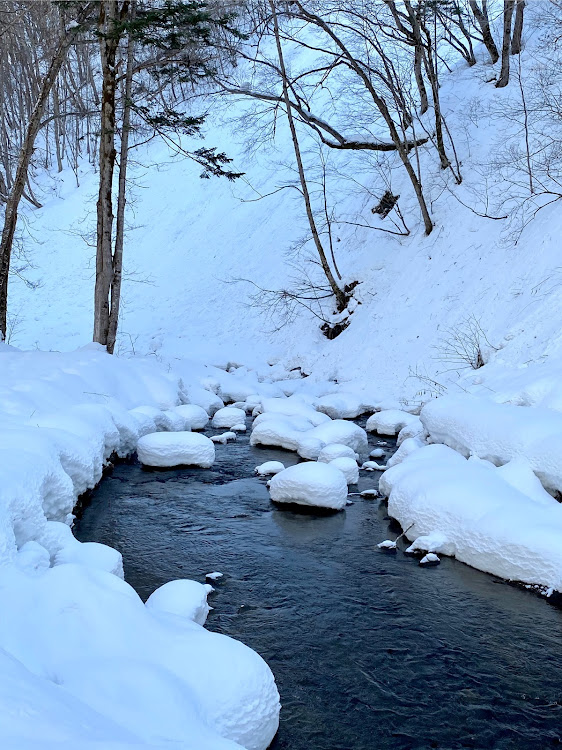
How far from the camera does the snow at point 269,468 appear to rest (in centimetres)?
797

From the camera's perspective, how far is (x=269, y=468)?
7980 millimetres

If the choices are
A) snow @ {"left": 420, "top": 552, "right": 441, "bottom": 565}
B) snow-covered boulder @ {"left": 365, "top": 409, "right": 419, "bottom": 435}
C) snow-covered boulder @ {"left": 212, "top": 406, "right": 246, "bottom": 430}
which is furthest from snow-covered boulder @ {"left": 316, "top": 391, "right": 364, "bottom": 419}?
snow @ {"left": 420, "top": 552, "right": 441, "bottom": 565}

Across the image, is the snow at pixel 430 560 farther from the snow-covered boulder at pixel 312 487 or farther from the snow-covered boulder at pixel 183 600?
the snow-covered boulder at pixel 183 600

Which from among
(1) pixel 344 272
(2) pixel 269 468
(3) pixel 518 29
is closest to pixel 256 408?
(2) pixel 269 468

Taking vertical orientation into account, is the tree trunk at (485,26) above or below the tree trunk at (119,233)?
above

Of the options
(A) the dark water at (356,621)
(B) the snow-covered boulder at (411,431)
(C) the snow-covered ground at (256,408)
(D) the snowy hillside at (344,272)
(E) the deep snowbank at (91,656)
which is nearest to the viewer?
(E) the deep snowbank at (91,656)

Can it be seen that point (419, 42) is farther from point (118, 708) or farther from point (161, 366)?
point (118, 708)

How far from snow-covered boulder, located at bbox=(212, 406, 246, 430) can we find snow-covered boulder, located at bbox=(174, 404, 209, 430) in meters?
0.30

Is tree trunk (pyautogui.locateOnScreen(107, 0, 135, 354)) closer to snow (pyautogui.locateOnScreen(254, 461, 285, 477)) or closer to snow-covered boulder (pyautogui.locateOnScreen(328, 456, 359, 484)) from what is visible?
snow (pyautogui.locateOnScreen(254, 461, 285, 477))

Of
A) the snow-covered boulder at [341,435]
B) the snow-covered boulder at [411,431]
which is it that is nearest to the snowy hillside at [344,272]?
the snow-covered boulder at [411,431]

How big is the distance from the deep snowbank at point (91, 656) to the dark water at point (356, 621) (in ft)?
1.52

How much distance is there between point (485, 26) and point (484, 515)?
15.9 metres

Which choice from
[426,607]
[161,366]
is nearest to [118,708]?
[426,607]

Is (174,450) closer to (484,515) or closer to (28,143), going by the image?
(484,515)
